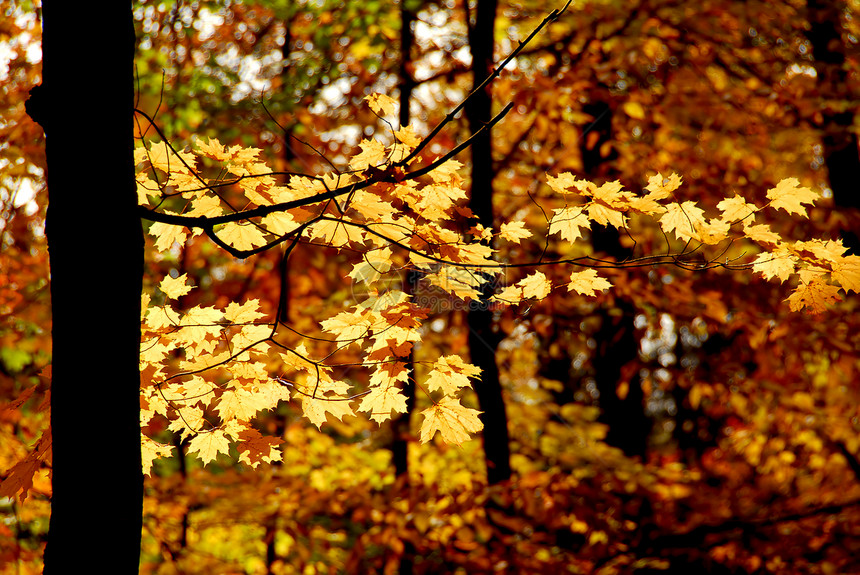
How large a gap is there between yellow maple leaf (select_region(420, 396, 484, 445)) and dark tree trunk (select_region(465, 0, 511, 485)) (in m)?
2.29

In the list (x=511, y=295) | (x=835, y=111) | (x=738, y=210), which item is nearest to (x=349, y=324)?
(x=511, y=295)

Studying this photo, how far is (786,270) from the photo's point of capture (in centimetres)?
208

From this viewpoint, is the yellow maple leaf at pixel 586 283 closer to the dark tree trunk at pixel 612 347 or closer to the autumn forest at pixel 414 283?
the autumn forest at pixel 414 283

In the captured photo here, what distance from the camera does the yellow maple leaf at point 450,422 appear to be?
2.14m

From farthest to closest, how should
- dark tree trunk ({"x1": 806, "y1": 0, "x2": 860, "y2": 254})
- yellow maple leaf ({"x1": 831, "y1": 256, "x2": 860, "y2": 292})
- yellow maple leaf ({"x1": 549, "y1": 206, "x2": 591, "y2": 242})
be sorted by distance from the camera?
dark tree trunk ({"x1": 806, "y1": 0, "x2": 860, "y2": 254})
yellow maple leaf ({"x1": 549, "y1": 206, "x2": 591, "y2": 242})
yellow maple leaf ({"x1": 831, "y1": 256, "x2": 860, "y2": 292})

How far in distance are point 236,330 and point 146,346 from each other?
1.09 feet

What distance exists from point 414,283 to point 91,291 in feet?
10.8

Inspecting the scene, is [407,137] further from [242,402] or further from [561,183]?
[242,402]

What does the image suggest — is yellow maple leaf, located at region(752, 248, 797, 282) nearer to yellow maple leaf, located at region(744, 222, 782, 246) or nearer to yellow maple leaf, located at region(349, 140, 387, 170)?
yellow maple leaf, located at region(744, 222, 782, 246)

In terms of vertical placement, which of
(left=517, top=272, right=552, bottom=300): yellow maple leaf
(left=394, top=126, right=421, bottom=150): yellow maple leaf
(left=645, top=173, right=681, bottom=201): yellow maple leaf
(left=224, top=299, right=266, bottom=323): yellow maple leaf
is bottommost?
(left=224, top=299, right=266, bottom=323): yellow maple leaf

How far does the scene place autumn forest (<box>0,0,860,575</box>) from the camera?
167 centimetres

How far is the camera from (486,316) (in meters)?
4.59

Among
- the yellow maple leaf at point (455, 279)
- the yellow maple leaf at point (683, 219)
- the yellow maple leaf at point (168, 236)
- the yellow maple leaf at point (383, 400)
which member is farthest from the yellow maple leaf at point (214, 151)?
the yellow maple leaf at point (683, 219)

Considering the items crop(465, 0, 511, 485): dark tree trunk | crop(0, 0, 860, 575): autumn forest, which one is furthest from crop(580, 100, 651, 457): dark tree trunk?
crop(465, 0, 511, 485): dark tree trunk
